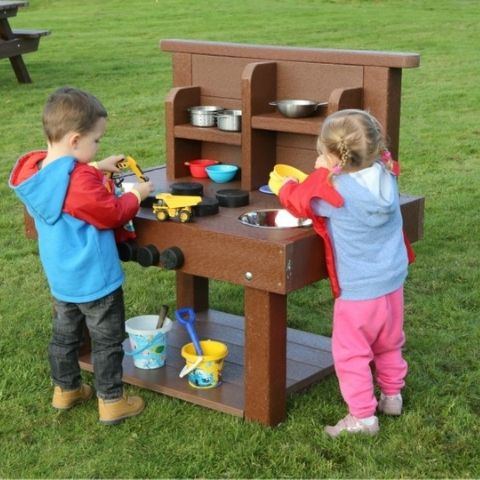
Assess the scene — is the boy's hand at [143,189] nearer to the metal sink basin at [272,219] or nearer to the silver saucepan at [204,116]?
the metal sink basin at [272,219]

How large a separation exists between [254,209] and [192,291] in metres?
1.22

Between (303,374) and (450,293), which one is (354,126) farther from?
(450,293)

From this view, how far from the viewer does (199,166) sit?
4863 millimetres

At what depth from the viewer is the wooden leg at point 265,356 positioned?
3967mm

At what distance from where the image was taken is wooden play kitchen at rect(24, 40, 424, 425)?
3887 mm

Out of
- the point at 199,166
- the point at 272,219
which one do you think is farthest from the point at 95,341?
the point at 199,166

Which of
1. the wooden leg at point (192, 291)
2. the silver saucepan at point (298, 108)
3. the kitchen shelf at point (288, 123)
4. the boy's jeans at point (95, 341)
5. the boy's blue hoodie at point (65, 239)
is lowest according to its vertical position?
the wooden leg at point (192, 291)

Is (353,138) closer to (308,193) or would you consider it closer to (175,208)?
(308,193)

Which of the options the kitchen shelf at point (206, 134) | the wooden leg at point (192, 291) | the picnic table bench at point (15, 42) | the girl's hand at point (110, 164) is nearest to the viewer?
the girl's hand at point (110, 164)

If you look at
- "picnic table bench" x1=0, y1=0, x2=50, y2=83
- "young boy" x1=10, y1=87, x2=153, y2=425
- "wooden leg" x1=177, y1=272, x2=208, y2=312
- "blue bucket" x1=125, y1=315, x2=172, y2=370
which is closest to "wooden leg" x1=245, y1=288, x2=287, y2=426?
"young boy" x1=10, y1=87, x2=153, y2=425

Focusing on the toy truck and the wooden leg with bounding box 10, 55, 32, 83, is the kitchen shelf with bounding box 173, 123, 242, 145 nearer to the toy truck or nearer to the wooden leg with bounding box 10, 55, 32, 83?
the toy truck

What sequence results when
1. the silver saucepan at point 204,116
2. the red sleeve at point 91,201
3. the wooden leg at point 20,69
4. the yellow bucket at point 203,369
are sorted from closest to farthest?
the red sleeve at point 91,201 → the yellow bucket at point 203,369 → the silver saucepan at point 204,116 → the wooden leg at point 20,69

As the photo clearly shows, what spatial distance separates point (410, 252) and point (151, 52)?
12.7m

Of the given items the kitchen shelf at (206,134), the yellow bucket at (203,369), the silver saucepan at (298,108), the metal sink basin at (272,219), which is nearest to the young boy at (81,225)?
the yellow bucket at (203,369)
